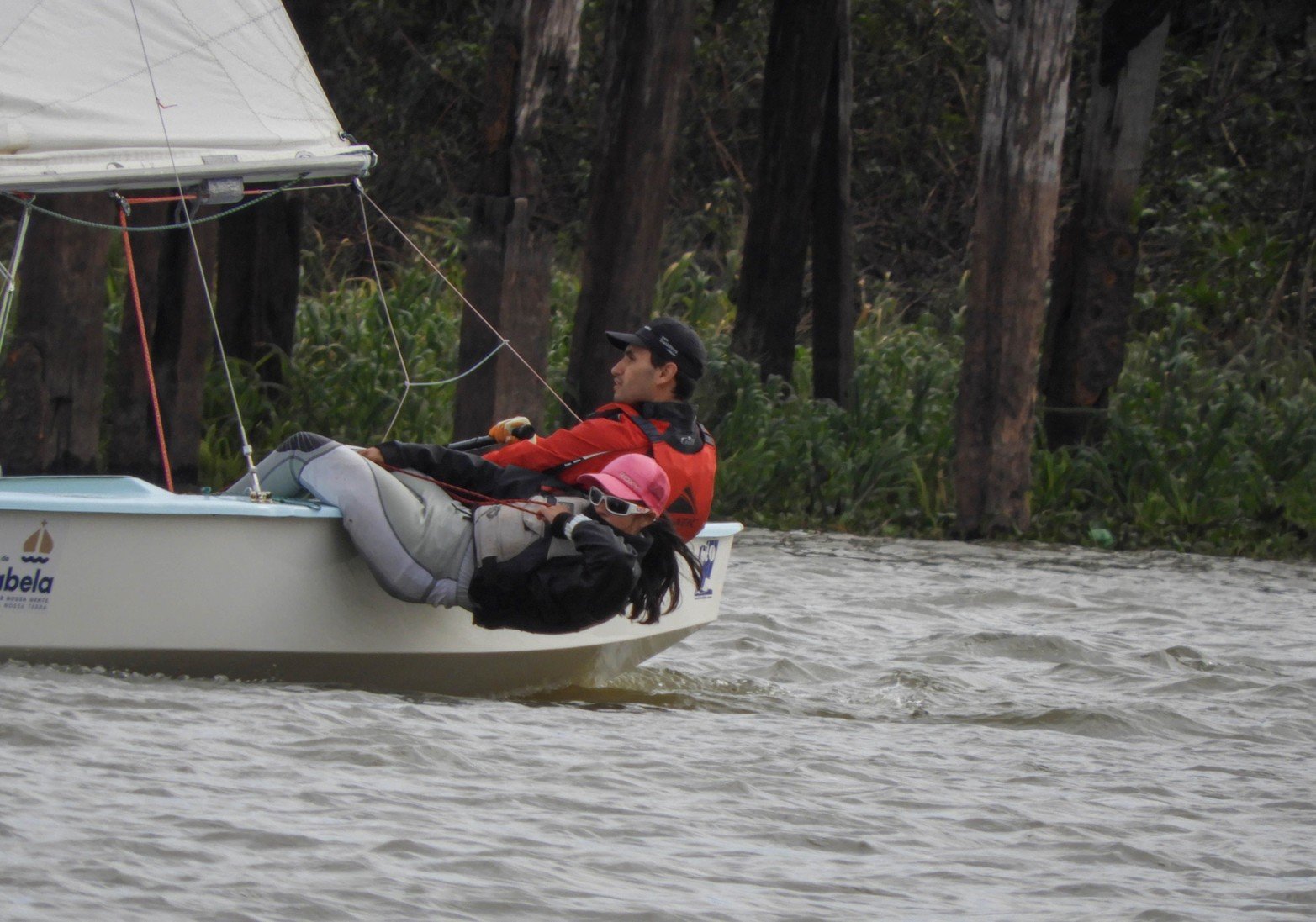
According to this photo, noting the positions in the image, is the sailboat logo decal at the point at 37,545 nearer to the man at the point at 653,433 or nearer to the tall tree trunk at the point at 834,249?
the man at the point at 653,433

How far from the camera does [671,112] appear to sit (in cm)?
1056

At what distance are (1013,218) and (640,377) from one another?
13.3ft

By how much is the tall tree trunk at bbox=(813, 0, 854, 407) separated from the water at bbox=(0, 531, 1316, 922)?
14.9 feet

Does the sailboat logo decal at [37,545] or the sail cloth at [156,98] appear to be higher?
the sail cloth at [156,98]

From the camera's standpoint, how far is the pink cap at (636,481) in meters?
6.61

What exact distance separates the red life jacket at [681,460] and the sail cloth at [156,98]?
1552 mm

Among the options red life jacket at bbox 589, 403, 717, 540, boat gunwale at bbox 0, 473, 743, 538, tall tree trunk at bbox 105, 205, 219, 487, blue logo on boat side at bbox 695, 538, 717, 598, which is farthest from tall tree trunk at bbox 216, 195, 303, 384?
red life jacket at bbox 589, 403, 717, 540

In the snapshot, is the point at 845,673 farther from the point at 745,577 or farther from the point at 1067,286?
the point at 1067,286

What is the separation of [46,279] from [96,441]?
706 millimetres

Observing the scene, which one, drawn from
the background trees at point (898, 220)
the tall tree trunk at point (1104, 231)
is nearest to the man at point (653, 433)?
the background trees at point (898, 220)

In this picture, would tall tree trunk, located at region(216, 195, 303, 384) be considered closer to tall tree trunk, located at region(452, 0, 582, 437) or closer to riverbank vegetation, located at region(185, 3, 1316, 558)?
riverbank vegetation, located at region(185, 3, 1316, 558)

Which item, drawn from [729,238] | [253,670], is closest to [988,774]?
[253,670]

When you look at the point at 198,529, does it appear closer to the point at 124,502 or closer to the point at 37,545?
the point at 124,502

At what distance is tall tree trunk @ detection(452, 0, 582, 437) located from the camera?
31.8 ft
